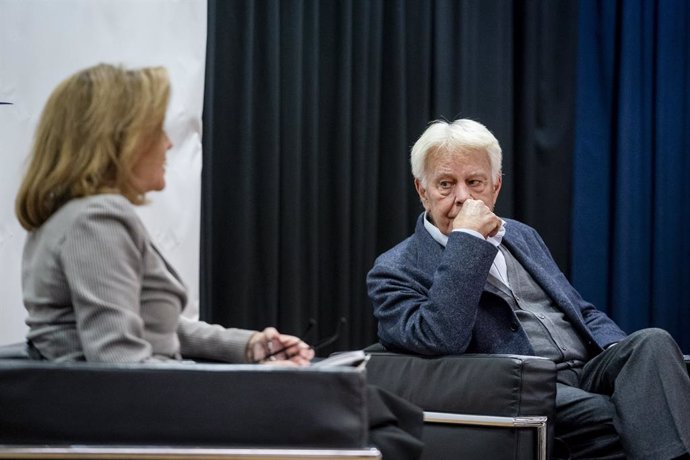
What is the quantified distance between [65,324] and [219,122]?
1.67 m

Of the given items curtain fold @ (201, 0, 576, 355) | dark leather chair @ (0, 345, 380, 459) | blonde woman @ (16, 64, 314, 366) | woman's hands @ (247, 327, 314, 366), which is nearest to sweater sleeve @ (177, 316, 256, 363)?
woman's hands @ (247, 327, 314, 366)

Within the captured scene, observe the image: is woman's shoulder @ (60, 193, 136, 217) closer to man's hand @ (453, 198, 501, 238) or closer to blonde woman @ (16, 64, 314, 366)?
blonde woman @ (16, 64, 314, 366)

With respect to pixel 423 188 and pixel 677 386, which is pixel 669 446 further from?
pixel 423 188

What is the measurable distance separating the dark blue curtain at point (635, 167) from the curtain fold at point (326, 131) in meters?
0.30

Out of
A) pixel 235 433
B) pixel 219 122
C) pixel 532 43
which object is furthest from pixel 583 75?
pixel 235 433

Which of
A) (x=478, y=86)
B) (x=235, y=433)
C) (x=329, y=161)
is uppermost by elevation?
(x=478, y=86)

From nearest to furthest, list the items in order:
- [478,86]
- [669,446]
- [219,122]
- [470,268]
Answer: [669,446], [470,268], [219,122], [478,86]

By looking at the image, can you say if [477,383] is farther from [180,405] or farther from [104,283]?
[104,283]

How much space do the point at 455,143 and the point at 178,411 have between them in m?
1.45

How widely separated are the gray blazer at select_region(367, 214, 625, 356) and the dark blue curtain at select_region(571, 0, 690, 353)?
881 millimetres

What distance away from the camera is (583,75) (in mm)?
3887

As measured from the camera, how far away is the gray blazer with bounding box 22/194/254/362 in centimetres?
165

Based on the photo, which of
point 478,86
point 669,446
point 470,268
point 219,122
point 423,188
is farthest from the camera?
point 478,86

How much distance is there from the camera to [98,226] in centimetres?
167
